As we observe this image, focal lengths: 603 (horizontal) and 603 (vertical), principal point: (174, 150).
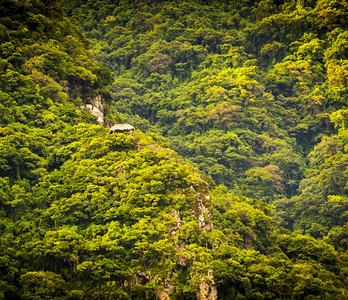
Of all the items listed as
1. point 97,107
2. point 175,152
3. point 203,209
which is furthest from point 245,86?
point 203,209

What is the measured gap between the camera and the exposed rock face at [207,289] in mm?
30219

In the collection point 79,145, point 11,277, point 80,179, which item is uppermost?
point 79,145

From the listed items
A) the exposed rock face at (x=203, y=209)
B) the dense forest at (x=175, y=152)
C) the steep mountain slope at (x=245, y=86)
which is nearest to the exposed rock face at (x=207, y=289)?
the dense forest at (x=175, y=152)

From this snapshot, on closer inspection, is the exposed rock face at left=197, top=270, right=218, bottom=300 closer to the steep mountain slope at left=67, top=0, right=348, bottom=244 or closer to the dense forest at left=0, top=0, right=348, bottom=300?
the dense forest at left=0, top=0, right=348, bottom=300

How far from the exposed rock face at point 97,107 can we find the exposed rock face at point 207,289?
19.0m

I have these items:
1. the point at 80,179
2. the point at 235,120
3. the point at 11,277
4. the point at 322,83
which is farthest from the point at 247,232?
the point at 322,83

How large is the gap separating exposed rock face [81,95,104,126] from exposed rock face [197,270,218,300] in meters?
19.0

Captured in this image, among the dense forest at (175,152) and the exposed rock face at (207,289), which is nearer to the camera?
the exposed rock face at (207,289)

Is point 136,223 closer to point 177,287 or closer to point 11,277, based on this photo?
point 177,287

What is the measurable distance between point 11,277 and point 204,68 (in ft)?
161

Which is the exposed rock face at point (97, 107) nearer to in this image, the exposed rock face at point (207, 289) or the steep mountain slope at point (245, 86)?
the steep mountain slope at point (245, 86)

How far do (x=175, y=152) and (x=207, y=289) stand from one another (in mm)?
14634

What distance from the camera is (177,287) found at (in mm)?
30109

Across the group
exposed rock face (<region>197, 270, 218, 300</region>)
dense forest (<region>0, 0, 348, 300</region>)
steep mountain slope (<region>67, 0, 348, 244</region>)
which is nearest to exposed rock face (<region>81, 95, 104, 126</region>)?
dense forest (<region>0, 0, 348, 300</region>)
